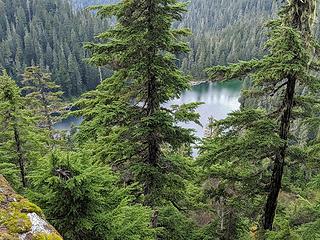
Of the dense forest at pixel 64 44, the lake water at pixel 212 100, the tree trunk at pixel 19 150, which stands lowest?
the lake water at pixel 212 100

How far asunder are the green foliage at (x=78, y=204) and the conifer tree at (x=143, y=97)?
360cm

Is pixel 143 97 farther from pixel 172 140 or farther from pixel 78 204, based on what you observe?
pixel 78 204

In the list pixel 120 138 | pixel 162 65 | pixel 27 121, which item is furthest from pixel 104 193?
pixel 27 121

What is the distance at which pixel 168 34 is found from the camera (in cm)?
1051

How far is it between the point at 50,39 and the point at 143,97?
129342 millimetres

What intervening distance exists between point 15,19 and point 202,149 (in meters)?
149

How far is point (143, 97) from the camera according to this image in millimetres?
11539

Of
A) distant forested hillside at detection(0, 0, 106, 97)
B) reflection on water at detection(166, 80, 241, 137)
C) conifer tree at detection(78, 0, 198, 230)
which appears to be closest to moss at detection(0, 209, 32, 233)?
conifer tree at detection(78, 0, 198, 230)

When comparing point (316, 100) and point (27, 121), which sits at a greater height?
point (316, 100)

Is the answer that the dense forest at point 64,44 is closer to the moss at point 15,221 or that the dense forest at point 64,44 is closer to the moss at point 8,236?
the moss at point 15,221

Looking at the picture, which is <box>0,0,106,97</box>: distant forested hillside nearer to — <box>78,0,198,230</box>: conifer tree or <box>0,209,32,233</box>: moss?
<box>78,0,198,230</box>: conifer tree

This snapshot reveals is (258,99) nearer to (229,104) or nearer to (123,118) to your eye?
(123,118)

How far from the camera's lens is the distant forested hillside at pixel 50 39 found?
4316 inches

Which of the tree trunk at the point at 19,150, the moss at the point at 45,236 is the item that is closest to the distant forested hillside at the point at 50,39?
the tree trunk at the point at 19,150
